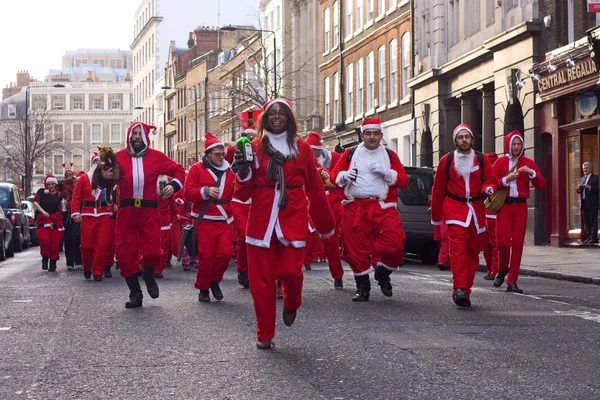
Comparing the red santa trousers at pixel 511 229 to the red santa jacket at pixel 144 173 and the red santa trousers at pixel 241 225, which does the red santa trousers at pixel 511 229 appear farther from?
the red santa jacket at pixel 144 173

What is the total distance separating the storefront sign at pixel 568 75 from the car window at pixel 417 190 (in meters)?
5.00

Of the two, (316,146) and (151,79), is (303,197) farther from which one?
(151,79)

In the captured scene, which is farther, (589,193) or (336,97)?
(336,97)

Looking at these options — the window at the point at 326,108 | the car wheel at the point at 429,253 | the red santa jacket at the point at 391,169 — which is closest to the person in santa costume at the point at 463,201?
the red santa jacket at the point at 391,169

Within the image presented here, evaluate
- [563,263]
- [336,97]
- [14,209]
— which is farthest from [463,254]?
[336,97]

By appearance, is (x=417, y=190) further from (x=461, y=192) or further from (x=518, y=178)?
(x=461, y=192)

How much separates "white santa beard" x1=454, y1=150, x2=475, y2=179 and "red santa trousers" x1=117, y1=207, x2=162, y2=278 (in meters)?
3.08

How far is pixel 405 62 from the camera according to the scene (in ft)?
130

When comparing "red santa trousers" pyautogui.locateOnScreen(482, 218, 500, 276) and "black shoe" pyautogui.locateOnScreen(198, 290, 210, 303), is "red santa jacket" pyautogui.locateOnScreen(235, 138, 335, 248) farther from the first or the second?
"red santa trousers" pyautogui.locateOnScreen(482, 218, 500, 276)

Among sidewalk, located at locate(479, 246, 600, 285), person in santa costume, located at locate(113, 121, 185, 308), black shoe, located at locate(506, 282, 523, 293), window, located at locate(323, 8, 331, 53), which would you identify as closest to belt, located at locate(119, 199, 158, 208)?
person in santa costume, located at locate(113, 121, 185, 308)

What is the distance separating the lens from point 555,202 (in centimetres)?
2719

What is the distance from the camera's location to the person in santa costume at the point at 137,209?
37.9 ft

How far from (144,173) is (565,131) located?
16889 millimetres

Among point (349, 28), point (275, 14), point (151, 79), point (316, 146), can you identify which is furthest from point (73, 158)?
point (316, 146)
